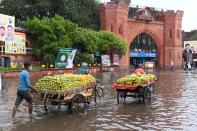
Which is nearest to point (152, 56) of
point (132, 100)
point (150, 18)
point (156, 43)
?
point (156, 43)

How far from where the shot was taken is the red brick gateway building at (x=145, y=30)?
64.9 meters

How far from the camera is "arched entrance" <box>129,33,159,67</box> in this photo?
69812 millimetres

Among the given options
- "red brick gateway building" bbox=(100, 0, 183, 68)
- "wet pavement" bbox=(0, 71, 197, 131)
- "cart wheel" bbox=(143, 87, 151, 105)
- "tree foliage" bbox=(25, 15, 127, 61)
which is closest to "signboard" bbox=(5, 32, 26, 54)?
"tree foliage" bbox=(25, 15, 127, 61)

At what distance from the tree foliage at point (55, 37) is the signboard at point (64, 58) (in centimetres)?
191

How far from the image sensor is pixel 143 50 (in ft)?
234

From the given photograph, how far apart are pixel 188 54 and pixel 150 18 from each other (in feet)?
49.1

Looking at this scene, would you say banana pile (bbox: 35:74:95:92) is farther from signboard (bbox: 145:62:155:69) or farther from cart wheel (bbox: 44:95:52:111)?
signboard (bbox: 145:62:155:69)

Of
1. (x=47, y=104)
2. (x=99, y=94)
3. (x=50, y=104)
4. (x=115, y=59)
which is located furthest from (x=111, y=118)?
(x=115, y=59)

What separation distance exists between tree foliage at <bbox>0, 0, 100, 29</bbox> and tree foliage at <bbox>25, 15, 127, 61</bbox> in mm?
6545

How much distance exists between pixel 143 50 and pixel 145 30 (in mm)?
3483

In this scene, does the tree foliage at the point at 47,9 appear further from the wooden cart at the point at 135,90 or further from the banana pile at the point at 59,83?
the banana pile at the point at 59,83

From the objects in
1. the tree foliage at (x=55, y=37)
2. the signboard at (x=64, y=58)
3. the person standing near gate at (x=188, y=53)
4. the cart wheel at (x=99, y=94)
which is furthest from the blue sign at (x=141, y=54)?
the cart wheel at (x=99, y=94)

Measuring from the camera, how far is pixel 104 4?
6544cm

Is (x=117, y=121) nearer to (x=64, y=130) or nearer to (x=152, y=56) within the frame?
(x=64, y=130)
